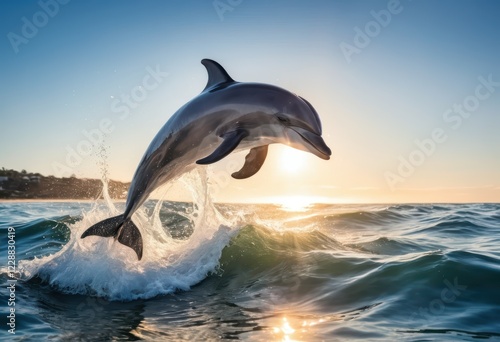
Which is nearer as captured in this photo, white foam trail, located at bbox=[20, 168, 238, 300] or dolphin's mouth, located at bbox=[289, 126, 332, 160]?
dolphin's mouth, located at bbox=[289, 126, 332, 160]

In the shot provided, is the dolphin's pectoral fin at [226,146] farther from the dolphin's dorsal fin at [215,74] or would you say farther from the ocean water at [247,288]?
the ocean water at [247,288]

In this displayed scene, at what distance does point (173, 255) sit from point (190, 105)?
361 cm

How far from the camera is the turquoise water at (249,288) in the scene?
5.31 m

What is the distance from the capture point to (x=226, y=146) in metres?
5.77

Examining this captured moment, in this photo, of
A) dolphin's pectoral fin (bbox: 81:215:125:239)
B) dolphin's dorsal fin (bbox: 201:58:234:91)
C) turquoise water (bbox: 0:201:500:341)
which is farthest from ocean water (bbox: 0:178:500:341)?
dolphin's dorsal fin (bbox: 201:58:234:91)

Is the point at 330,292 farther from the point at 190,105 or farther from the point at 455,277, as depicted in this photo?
the point at 190,105

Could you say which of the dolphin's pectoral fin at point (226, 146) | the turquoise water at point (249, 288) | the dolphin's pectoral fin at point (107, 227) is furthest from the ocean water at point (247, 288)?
the dolphin's pectoral fin at point (226, 146)

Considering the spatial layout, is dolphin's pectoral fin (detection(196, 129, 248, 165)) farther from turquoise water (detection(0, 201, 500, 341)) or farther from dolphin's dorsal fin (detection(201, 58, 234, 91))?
turquoise water (detection(0, 201, 500, 341))

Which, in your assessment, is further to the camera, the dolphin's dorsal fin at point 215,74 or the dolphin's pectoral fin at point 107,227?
the dolphin's pectoral fin at point 107,227

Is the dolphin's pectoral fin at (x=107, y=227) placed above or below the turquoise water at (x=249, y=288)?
above

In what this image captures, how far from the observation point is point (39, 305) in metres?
6.58

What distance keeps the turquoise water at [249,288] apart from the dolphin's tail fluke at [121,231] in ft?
1.70

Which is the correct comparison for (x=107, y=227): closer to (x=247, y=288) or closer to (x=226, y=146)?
(x=247, y=288)

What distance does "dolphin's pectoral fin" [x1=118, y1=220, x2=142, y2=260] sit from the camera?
7.57 m
